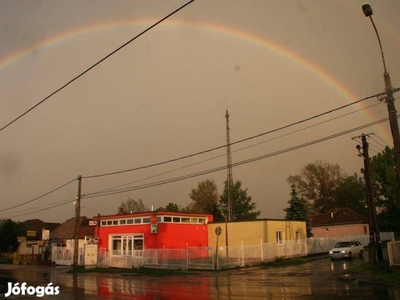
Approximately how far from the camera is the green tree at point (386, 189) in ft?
217

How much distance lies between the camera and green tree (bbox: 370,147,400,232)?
66250 mm

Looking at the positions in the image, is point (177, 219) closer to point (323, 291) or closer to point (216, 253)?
point (216, 253)

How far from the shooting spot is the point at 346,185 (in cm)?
7875

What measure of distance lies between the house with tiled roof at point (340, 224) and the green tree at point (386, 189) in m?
7.06

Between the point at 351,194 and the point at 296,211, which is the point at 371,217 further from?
the point at 351,194

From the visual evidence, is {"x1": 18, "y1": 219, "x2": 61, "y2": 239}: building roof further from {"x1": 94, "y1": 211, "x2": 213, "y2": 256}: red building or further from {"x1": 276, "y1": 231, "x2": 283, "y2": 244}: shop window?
{"x1": 276, "y1": 231, "x2": 283, "y2": 244}: shop window

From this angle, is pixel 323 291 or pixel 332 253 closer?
pixel 323 291

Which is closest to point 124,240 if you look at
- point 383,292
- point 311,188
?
point 383,292

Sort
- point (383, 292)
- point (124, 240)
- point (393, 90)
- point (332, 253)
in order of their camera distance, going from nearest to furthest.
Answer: point (383, 292), point (393, 90), point (332, 253), point (124, 240)

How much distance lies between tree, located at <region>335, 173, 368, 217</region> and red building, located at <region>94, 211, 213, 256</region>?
4743 centimetres

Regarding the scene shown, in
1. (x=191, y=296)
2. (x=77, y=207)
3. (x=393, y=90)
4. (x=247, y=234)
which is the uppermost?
(x=393, y=90)

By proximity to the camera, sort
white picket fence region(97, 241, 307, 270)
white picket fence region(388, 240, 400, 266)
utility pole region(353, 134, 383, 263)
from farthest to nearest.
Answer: white picket fence region(97, 241, 307, 270), utility pole region(353, 134, 383, 263), white picket fence region(388, 240, 400, 266)

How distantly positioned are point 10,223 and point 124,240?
1117 inches

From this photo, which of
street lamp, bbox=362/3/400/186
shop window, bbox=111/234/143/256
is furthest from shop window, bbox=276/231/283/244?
street lamp, bbox=362/3/400/186
